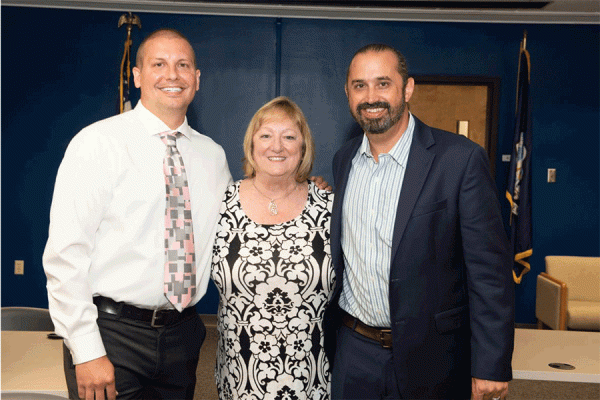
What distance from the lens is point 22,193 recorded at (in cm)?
582

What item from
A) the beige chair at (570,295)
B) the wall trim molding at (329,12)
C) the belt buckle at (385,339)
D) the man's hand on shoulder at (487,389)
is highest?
the wall trim molding at (329,12)

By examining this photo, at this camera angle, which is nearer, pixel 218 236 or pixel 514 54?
pixel 218 236

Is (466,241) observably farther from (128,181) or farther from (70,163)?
(70,163)

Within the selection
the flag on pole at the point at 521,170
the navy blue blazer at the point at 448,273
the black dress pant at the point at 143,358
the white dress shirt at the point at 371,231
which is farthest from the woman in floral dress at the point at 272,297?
the flag on pole at the point at 521,170

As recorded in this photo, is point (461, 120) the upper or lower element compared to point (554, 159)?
upper

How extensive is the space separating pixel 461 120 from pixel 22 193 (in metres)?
4.79

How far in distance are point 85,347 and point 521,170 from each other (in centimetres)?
473

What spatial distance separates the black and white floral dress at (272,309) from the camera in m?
2.04

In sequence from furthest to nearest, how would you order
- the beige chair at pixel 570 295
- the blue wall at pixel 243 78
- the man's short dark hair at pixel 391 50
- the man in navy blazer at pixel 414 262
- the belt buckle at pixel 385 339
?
the blue wall at pixel 243 78, the beige chair at pixel 570 295, the man's short dark hair at pixel 391 50, the belt buckle at pixel 385 339, the man in navy blazer at pixel 414 262

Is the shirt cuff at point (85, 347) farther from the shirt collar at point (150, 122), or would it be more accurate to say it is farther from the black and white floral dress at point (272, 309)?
the shirt collar at point (150, 122)

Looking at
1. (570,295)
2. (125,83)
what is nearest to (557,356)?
(570,295)

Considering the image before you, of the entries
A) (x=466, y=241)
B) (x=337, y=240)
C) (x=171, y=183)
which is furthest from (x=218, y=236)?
(x=466, y=241)

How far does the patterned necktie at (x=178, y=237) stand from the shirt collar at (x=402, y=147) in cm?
70

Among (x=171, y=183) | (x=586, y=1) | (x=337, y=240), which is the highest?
(x=586, y=1)
